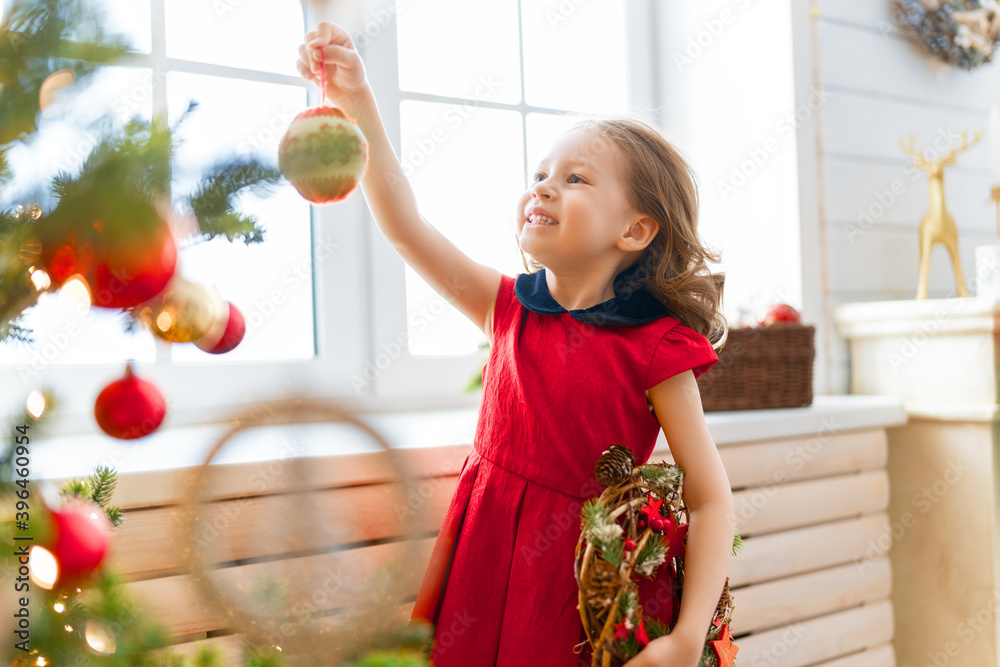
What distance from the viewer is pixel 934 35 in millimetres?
1831

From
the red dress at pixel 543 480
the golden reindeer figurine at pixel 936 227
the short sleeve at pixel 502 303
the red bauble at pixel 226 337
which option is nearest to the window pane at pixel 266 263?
the short sleeve at pixel 502 303

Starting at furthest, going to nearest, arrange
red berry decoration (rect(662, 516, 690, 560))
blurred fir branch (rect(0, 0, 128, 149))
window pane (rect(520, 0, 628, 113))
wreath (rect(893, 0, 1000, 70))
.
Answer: wreath (rect(893, 0, 1000, 70)) < window pane (rect(520, 0, 628, 113)) < red berry decoration (rect(662, 516, 690, 560)) < blurred fir branch (rect(0, 0, 128, 149))

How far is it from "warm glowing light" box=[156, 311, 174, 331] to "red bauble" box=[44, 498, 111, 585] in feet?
0.38

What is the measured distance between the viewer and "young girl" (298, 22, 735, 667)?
80 centimetres

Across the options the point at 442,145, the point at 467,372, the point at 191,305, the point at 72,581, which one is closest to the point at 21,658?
the point at 72,581

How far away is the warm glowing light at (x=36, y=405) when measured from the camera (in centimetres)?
44

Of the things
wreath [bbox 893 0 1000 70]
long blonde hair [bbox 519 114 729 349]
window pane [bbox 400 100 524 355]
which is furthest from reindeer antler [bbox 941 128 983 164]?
long blonde hair [bbox 519 114 729 349]

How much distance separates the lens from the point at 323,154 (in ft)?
1.53

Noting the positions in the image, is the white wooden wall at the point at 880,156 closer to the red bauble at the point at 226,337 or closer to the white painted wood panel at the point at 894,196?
the white painted wood panel at the point at 894,196

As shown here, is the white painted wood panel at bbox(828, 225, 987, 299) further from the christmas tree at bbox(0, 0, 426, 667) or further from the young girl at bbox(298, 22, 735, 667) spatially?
the christmas tree at bbox(0, 0, 426, 667)

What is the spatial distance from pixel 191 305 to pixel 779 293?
1.50 m

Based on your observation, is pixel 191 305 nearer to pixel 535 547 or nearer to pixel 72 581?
pixel 72 581

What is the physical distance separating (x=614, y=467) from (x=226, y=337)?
1.28ft

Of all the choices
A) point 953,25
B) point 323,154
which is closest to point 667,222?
point 323,154
